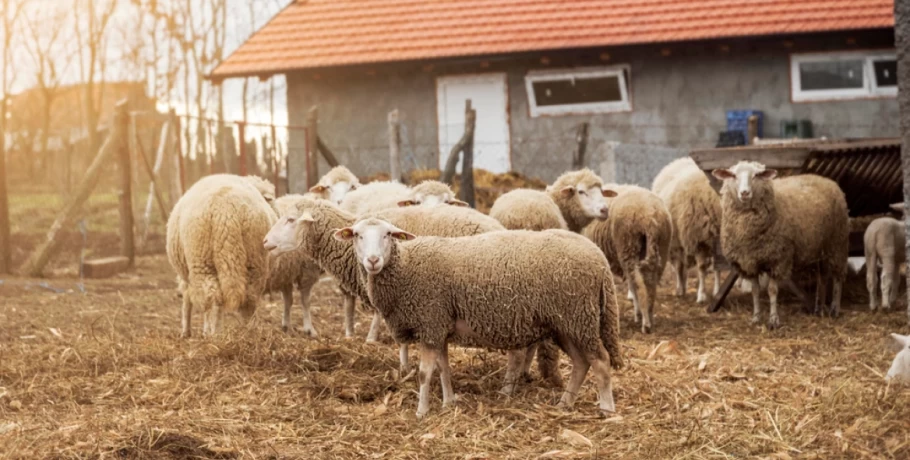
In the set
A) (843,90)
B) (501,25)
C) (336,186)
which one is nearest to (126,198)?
(336,186)

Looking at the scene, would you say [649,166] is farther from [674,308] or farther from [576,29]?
[674,308]

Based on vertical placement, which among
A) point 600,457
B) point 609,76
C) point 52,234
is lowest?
point 600,457

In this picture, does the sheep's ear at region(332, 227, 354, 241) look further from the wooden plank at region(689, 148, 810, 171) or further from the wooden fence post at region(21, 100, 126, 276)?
the wooden fence post at region(21, 100, 126, 276)

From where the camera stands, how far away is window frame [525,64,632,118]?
19.7 metres

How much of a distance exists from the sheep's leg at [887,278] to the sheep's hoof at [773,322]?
1500 mm

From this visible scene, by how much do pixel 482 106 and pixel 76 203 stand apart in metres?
8.99

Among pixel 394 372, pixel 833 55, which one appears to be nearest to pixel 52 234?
pixel 394 372

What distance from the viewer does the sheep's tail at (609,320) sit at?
21.1 ft

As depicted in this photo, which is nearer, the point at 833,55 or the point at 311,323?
the point at 311,323

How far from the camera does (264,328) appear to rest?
8.37 m

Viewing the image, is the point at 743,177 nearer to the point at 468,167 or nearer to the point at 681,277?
the point at 681,277

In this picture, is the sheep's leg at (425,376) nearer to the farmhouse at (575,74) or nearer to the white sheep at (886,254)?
the white sheep at (886,254)

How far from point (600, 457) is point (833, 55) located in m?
15.5

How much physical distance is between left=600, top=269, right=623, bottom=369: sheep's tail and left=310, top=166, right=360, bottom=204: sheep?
4.80m
